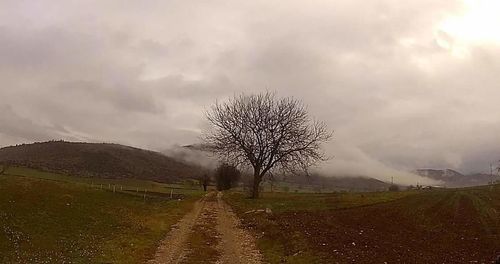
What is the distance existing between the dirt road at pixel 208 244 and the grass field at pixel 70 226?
2.85 feet

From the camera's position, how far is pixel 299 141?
56719mm

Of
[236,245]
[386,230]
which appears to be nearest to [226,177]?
[386,230]

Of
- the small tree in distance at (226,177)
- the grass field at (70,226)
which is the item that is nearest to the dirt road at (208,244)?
the grass field at (70,226)

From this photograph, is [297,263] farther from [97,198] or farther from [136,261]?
[97,198]

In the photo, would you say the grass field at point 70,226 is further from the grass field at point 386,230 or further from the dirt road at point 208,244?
the grass field at point 386,230

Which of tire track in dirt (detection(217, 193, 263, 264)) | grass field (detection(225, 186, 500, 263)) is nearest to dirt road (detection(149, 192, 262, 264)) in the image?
tire track in dirt (detection(217, 193, 263, 264))

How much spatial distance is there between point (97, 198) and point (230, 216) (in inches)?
486

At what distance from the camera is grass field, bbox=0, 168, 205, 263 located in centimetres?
2060

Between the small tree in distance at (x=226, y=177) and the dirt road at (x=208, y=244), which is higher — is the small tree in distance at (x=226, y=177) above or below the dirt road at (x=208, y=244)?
above

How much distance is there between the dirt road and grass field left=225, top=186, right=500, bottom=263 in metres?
1.01

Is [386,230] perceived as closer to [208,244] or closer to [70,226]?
[208,244]

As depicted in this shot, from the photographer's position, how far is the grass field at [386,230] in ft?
68.7

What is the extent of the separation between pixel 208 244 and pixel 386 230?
421 inches

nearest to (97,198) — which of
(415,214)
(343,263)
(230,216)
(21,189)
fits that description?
(21,189)
